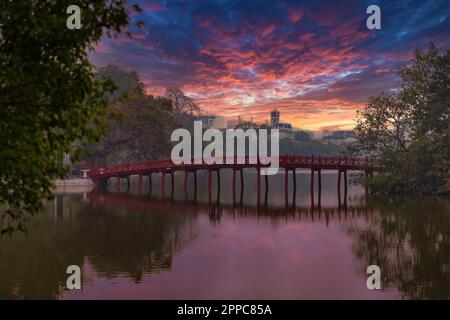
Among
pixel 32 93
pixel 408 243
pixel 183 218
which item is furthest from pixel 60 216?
pixel 32 93

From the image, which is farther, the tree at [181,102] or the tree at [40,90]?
the tree at [181,102]

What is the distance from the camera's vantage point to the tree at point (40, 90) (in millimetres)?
9852

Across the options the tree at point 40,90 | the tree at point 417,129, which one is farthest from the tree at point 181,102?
the tree at point 40,90

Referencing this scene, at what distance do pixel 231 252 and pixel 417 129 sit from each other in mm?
30331

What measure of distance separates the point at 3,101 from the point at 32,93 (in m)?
0.66

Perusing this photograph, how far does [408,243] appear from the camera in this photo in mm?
23453

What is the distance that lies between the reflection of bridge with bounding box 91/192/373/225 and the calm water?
15 centimetres

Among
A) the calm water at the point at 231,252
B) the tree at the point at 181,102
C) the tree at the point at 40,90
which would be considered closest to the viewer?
the tree at the point at 40,90

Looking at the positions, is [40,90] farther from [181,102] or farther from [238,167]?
[181,102]

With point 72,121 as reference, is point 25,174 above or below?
below

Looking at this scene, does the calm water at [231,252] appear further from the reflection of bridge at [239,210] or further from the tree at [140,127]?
the tree at [140,127]

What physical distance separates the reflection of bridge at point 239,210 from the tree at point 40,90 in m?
22.9

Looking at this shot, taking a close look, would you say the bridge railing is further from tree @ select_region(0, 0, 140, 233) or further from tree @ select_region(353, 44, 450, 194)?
tree @ select_region(0, 0, 140, 233)
